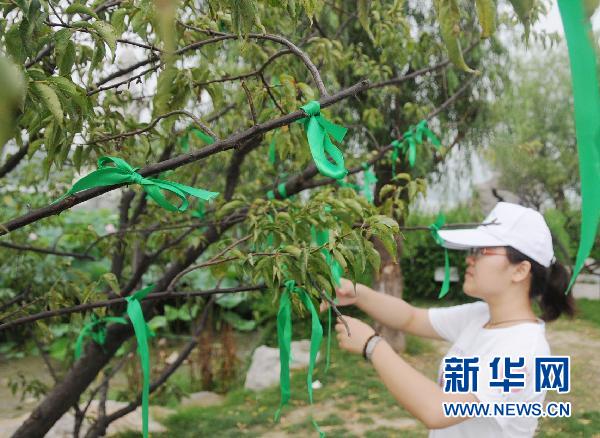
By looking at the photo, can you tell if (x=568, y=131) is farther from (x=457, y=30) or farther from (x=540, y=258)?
(x=457, y=30)

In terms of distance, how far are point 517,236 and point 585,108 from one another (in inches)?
67.0

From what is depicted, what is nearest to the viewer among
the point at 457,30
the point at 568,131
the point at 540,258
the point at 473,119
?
the point at 457,30

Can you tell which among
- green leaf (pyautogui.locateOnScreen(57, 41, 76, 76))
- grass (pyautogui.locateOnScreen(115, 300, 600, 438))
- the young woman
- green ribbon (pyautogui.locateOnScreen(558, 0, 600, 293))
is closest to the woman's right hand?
the young woman

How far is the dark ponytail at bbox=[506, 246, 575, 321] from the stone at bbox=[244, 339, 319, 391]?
3615 millimetres

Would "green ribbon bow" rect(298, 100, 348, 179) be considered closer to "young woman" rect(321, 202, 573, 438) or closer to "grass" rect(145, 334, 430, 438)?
"young woman" rect(321, 202, 573, 438)

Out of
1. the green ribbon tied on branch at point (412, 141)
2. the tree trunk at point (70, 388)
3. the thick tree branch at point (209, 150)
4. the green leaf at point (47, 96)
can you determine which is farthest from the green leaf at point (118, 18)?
the green ribbon tied on branch at point (412, 141)

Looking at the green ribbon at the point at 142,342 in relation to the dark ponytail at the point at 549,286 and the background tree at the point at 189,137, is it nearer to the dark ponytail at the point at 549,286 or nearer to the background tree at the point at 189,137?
the background tree at the point at 189,137

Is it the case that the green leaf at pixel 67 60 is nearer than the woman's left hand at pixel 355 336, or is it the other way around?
the green leaf at pixel 67 60

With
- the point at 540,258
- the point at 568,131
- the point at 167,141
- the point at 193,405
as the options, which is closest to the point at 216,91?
the point at 167,141

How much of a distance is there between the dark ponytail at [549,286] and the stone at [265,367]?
362 centimetres

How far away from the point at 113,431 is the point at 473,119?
414cm

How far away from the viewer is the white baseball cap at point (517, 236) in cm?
217

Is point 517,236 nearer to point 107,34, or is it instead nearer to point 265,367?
point 107,34

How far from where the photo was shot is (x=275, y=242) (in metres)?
1.73
